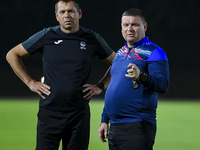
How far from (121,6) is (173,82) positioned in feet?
18.2

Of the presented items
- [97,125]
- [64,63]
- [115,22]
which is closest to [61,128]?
[64,63]

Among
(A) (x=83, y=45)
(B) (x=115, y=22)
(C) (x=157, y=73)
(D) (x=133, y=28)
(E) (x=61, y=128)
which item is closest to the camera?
(C) (x=157, y=73)

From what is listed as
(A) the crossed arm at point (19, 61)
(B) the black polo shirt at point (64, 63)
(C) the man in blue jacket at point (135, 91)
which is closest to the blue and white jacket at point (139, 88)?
(C) the man in blue jacket at point (135, 91)

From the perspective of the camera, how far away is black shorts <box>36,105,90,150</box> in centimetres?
335

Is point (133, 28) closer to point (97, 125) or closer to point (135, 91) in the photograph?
point (135, 91)

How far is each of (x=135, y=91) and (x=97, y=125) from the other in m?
3.55

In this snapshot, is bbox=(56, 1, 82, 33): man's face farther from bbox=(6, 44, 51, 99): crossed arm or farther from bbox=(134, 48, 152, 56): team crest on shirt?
bbox=(134, 48, 152, 56): team crest on shirt

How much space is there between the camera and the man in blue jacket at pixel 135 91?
257cm

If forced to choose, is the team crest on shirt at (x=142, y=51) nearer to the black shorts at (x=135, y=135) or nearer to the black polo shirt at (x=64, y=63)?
the black shorts at (x=135, y=135)

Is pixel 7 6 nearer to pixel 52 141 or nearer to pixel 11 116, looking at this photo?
pixel 11 116

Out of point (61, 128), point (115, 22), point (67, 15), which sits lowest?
point (61, 128)

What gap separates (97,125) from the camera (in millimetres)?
6094

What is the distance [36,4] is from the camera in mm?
16281

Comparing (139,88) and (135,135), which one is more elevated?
(139,88)
